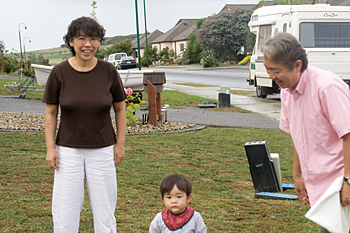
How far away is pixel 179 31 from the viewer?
96.3 m

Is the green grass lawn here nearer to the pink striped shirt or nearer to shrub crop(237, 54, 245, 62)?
the pink striped shirt

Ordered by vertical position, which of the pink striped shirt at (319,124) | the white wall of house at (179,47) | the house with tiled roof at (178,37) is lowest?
the pink striped shirt at (319,124)

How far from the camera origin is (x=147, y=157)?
30.9 feet

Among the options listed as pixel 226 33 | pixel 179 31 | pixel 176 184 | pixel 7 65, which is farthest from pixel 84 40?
pixel 179 31

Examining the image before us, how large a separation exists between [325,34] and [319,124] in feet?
51.5

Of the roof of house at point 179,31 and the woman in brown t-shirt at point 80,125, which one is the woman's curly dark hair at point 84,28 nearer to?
the woman in brown t-shirt at point 80,125

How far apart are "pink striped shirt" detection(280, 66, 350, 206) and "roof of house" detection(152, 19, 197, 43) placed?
281 ft

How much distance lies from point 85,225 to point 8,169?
9.50 feet

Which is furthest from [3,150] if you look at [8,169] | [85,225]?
[85,225]

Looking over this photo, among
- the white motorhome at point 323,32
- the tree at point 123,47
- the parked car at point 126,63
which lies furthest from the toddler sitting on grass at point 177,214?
the tree at point 123,47

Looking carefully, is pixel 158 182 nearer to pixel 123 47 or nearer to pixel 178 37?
pixel 123 47

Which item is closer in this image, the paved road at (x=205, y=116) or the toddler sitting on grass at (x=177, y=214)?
the toddler sitting on grass at (x=177, y=214)

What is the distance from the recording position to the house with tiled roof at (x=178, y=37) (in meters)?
89.2

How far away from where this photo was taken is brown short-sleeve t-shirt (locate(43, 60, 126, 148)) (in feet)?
12.6
